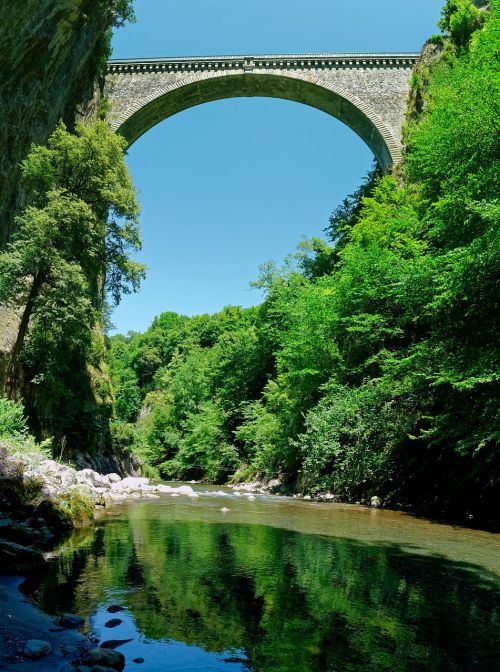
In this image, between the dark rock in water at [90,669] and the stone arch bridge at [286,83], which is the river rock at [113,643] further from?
the stone arch bridge at [286,83]

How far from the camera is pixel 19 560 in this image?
5.00 m

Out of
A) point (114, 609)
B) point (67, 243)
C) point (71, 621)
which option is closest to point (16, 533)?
point (114, 609)

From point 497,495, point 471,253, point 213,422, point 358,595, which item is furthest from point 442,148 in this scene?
point 213,422

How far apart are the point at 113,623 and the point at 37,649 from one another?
0.73m

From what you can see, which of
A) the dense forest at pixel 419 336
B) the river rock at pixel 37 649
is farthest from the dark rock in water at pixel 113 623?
the dense forest at pixel 419 336

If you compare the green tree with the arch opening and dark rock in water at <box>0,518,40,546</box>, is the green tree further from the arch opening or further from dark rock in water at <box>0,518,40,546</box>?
the arch opening

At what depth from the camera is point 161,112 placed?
100.0 feet

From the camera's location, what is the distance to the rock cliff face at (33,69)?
14.0 metres

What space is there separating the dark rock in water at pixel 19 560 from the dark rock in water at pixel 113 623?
64.8 inches

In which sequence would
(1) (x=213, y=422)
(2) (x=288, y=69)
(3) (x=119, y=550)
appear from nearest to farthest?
(3) (x=119, y=550) < (2) (x=288, y=69) < (1) (x=213, y=422)

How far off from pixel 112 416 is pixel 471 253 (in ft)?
62.5

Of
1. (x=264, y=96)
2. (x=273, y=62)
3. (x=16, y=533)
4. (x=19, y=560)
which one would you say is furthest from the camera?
(x=264, y=96)

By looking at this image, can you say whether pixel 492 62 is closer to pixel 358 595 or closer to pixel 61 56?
pixel 358 595

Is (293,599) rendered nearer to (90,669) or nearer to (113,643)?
(113,643)
